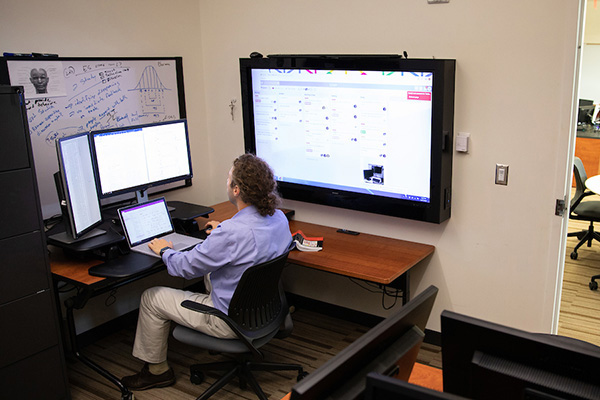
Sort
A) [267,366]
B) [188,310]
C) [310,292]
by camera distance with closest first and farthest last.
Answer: [188,310] → [267,366] → [310,292]

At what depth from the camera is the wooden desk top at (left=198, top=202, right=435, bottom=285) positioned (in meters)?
2.96

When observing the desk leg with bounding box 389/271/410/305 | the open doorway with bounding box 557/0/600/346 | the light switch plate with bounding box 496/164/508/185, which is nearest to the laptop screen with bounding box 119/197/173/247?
the desk leg with bounding box 389/271/410/305

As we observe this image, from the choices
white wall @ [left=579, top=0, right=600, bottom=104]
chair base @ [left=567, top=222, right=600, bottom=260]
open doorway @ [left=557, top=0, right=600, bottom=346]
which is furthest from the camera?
white wall @ [left=579, top=0, right=600, bottom=104]

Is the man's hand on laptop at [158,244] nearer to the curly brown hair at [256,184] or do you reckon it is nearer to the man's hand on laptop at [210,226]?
the man's hand on laptop at [210,226]

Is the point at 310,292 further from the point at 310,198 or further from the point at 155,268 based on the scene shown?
the point at 155,268

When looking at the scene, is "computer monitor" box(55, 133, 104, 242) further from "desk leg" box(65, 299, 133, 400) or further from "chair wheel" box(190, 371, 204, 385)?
"chair wheel" box(190, 371, 204, 385)

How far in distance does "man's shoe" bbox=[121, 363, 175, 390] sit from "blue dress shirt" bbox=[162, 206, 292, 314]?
66 centimetres

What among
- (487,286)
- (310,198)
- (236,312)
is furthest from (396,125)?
(236,312)

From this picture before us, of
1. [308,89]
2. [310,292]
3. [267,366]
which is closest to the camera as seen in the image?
[267,366]

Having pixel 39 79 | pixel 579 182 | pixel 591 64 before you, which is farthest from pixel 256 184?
pixel 591 64

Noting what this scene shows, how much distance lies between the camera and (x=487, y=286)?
322 centimetres

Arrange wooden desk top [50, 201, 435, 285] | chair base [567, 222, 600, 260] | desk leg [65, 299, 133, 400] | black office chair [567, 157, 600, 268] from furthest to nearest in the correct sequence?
chair base [567, 222, 600, 260] → black office chair [567, 157, 600, 268] → desk leg [65, 299, 133, 400] → wooden desk top [50, 201, 435, 285]

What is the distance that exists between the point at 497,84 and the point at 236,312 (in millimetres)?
1724

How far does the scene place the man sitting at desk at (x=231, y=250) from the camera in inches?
105
